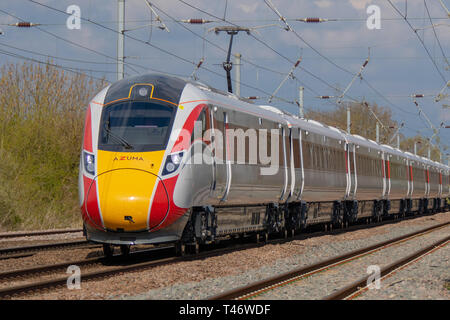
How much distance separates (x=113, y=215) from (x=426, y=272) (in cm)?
578

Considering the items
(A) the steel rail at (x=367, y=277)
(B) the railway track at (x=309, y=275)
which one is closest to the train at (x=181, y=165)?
(A) the steel rail at (x=367, y=277)

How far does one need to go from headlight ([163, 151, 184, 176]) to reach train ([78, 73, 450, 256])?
18mm

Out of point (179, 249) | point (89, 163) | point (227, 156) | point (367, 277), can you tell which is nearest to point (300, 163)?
point (227, 156)

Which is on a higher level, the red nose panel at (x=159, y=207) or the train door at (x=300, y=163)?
the train door at (x=300, y=163)

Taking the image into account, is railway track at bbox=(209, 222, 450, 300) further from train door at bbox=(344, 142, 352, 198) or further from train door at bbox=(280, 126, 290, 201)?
train door at bbox=(344, 142, 352, 198)

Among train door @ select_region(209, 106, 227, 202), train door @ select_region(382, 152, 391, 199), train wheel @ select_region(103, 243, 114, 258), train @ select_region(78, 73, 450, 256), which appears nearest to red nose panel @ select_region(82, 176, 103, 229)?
train @ select_region(78, 73, 450, 256)

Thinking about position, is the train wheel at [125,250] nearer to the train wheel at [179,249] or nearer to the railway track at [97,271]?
the railway track at [97,271]

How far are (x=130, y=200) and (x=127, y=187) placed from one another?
240mm

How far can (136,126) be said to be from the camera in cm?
Answer: 1277

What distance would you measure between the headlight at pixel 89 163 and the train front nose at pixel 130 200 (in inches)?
16.0

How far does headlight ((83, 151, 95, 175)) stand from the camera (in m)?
12.5

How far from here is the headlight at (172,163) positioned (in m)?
12.3

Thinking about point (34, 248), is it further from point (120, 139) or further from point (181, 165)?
point (181, 165)

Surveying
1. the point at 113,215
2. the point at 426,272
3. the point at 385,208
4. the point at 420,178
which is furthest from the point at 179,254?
the point at 420,178
